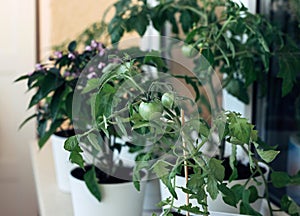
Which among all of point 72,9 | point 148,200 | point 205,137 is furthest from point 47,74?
point 72,9

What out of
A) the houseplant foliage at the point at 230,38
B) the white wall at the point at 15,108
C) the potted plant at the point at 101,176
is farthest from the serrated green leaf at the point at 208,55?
the white wall at the point at 15,108

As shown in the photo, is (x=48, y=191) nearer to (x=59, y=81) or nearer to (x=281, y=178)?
(x=59, y=81)

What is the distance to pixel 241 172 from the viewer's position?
3.01 feet

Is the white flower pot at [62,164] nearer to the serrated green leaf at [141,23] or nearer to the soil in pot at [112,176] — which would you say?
the soil in pot at [112,176]

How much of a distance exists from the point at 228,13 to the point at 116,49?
0.21m

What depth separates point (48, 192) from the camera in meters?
1.13

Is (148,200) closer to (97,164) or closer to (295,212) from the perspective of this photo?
(97,164)

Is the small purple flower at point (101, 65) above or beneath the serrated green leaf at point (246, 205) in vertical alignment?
above

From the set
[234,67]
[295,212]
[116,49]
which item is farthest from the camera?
[234,67]

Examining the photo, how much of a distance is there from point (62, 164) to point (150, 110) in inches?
23.3

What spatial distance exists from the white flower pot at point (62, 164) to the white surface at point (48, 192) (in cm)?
2

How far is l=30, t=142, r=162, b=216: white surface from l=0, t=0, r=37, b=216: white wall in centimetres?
76

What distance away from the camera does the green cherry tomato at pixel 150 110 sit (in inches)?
23.5

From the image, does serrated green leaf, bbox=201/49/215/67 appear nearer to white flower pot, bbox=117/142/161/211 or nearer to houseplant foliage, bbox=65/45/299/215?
houseplant foliage, bbox=65/45/299/215
